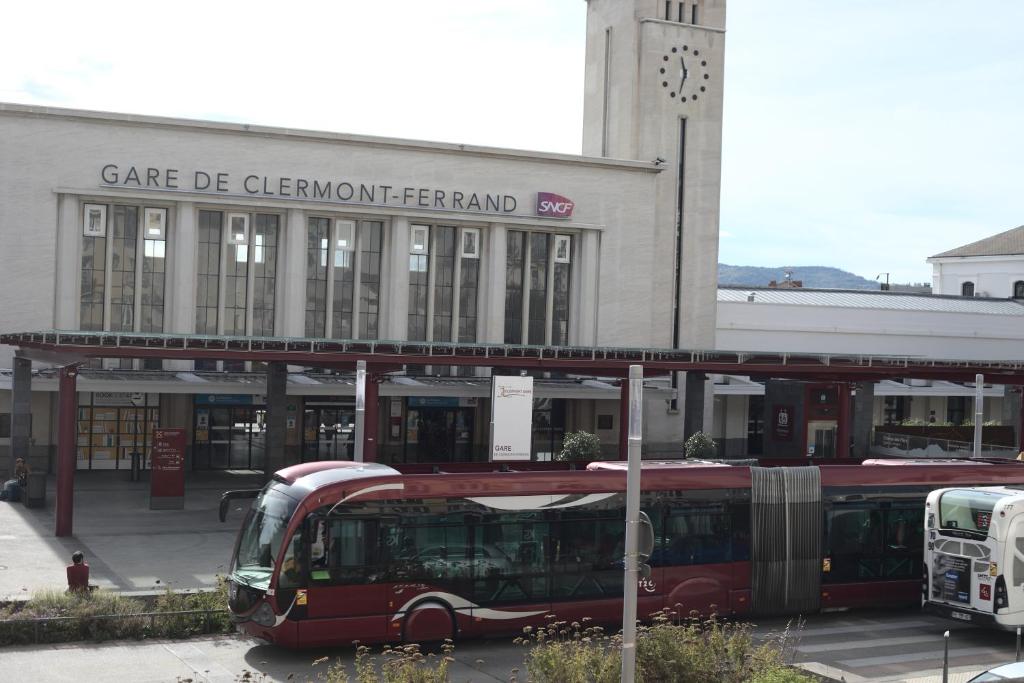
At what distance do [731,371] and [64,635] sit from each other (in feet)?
77.9

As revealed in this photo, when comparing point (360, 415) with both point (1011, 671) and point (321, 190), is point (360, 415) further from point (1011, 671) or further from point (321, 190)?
point (321, 190)

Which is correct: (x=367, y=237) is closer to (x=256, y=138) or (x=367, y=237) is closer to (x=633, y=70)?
(x=256, y=138)

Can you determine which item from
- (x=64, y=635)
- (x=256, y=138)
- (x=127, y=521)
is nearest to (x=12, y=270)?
(x=256, y=138)

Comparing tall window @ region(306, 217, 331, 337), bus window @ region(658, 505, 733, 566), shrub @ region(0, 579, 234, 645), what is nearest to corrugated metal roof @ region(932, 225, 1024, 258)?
tall window @ region(306, 217, 331, 337)

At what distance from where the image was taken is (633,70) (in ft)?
154

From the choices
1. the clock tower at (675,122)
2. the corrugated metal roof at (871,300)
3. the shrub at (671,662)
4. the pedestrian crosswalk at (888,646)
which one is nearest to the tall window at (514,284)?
the clock tower at (675,122)

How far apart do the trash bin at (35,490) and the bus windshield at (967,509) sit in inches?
844

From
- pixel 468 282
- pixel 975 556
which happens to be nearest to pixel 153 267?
pixel 468 282

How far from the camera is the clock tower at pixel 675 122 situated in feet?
154

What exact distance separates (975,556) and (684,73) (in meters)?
31.9

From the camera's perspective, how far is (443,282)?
42.1 m

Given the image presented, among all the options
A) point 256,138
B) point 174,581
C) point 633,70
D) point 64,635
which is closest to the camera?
point 64,635

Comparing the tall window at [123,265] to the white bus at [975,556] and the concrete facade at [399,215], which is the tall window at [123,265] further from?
the white bus at [975,556]

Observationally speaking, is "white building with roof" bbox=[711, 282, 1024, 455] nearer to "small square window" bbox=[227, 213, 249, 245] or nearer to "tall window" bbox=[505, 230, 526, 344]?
"tall window" bbox=[505, 230, 526, 344]
